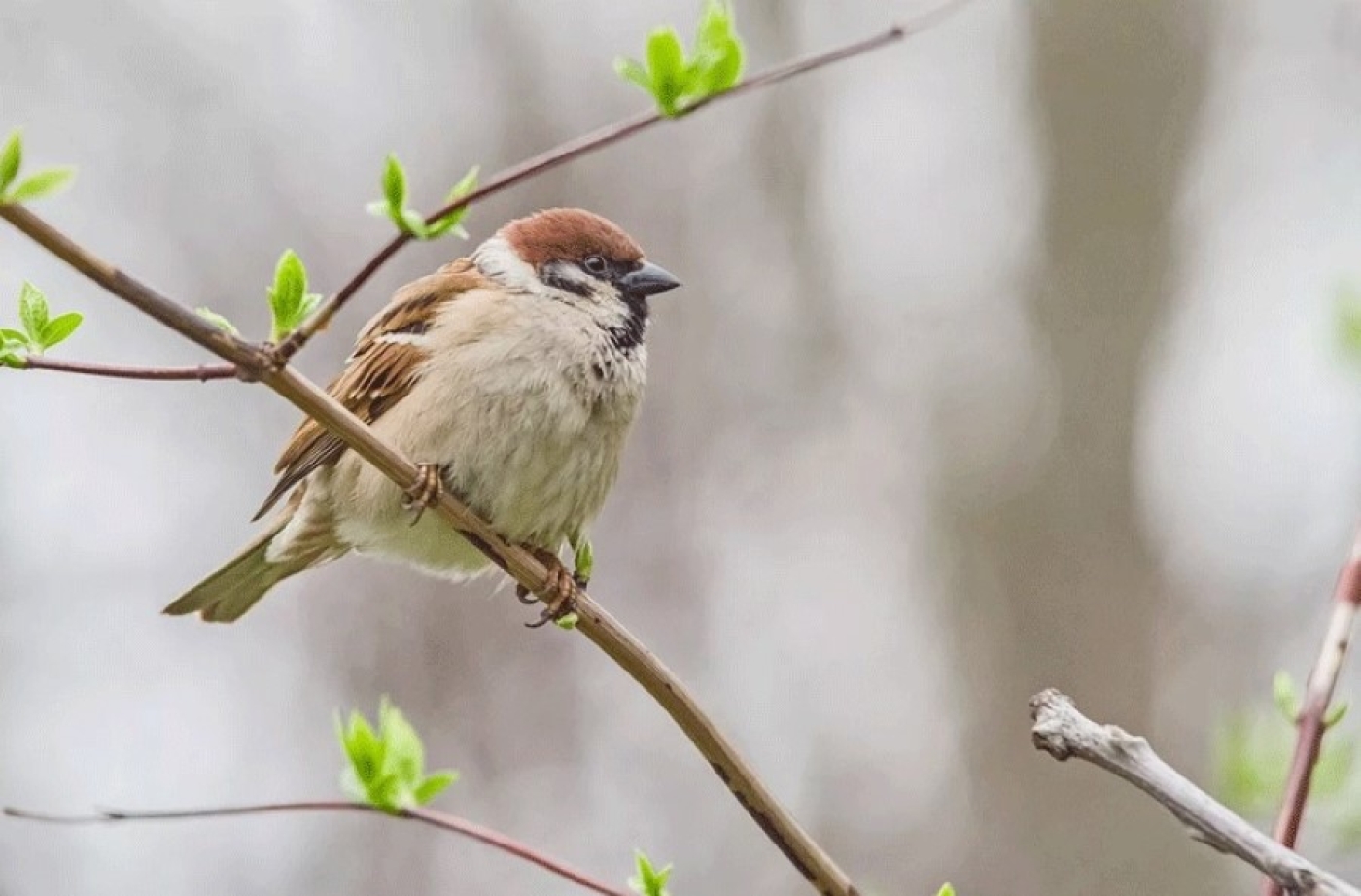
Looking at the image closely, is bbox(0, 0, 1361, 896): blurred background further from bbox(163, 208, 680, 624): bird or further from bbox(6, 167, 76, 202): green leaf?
bbox(6, 167, 76, 202): green leaf

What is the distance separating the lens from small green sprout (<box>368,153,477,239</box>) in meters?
1.32

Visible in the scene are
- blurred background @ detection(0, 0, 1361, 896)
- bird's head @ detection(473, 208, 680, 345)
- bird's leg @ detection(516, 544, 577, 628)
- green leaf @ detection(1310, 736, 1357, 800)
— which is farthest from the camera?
blurred background @ detection(0, 0, 1361, 896)

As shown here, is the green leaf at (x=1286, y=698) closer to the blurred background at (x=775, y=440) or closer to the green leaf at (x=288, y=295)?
the green leaf at (x=288, y=295)

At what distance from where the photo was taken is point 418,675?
600cm

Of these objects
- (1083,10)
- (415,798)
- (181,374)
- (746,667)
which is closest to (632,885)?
(415,798)

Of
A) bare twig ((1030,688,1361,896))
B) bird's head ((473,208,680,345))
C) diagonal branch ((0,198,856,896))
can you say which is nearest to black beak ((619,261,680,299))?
bird's head ((473,208,680,345))

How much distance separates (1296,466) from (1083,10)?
7.26 feet

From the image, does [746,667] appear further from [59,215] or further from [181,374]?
[181,374]

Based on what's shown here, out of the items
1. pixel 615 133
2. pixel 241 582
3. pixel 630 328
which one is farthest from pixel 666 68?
pixel 241 582

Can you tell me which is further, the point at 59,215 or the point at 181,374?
the point at 59,215

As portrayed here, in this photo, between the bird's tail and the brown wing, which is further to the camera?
the bird's tail

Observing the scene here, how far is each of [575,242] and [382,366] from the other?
0.42 metres

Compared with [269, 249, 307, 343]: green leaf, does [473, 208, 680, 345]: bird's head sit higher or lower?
lower

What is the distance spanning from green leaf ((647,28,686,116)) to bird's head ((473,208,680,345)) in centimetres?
168
